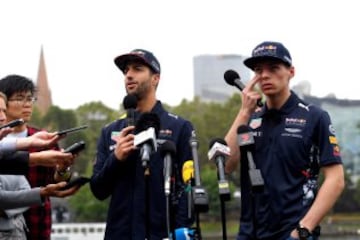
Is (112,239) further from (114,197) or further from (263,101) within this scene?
(263,101)

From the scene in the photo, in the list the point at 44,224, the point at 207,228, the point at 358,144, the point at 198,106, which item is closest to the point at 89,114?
the point at 198,106

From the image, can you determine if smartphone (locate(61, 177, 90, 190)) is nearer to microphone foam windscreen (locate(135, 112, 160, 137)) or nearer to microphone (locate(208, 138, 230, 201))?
microphone foam windscreen (locate(135, 112, 160, 137))

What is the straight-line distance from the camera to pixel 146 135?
15.4 feet

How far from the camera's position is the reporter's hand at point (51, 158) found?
4.90 meters

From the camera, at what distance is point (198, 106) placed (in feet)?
303

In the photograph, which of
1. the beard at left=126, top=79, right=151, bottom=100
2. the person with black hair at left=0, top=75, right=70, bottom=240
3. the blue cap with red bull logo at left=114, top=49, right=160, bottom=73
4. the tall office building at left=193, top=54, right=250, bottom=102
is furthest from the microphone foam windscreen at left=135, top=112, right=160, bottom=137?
the tall office building at left=193, top=54, right=250, bottom=102

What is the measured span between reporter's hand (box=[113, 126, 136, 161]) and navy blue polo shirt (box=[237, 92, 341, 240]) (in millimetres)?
700

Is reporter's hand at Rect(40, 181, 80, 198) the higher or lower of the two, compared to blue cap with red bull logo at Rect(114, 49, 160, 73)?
lower

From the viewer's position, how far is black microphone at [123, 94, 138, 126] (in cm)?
513

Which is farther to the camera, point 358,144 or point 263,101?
point 358,144

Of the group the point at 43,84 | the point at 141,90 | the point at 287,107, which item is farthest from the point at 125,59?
the point at 43,84

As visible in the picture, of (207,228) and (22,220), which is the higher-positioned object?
(22,220)

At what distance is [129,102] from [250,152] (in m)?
0.91

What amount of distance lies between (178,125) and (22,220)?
1.31 m
